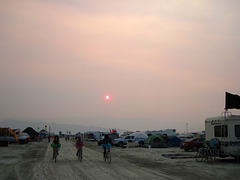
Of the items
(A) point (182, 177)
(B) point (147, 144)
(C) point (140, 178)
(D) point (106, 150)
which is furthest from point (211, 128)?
(B) point (147, 144)

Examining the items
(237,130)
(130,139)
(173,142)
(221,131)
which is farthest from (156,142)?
(237,130)

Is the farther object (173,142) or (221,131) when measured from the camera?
(173,142)

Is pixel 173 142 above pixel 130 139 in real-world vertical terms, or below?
below

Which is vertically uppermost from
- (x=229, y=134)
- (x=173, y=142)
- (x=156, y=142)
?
(x=229, y=134)

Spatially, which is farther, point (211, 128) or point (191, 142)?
point (191, 142)

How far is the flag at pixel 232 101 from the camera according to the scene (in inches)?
784

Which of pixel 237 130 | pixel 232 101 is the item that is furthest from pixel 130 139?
pixel 237 130

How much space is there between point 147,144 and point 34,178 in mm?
29697

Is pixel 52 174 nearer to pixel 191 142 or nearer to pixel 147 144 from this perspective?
pixel 191 142

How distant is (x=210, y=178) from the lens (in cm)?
1249

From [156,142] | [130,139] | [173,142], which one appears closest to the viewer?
[156,142]

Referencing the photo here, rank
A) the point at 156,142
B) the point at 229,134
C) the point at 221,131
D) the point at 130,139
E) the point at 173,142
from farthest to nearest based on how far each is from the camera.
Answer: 1. the point at 130,139
2. the point at 173,142
3. the point at 156,142
4. the point at 221,131
5. the point at 229,134

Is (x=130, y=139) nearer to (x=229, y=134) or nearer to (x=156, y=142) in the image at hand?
(x=156, y=142)

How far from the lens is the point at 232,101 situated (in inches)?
786
